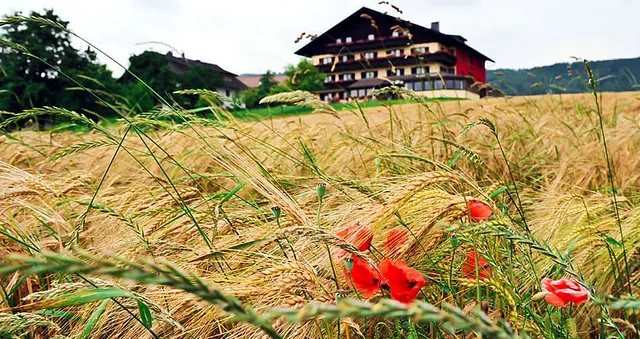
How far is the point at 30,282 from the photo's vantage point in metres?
1.26

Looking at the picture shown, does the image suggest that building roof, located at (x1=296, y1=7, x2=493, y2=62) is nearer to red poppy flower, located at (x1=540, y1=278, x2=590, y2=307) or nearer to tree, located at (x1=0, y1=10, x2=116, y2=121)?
tree, located at (x1=0, y1=10, x2=116, y2=121)

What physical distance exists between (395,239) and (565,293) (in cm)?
38

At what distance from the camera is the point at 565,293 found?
0.75 m

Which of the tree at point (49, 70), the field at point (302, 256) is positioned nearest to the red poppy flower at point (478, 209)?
the field at point (302, 256)

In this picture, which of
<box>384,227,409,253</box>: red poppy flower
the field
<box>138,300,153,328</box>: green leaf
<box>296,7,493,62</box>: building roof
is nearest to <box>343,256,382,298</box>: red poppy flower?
the field

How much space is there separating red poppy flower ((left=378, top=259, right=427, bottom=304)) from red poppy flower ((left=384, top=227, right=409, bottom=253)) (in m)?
0.15

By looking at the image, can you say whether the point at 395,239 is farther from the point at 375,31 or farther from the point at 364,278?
the point at 375,31

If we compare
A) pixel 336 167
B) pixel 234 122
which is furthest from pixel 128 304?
pixel 234 122

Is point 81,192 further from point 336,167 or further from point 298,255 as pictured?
point 298,255

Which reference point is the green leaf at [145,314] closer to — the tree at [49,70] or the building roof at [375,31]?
the tree at [49,70]

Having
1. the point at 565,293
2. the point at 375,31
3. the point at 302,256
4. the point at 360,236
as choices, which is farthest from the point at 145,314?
the point at 375,31

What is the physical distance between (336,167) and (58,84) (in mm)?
22162

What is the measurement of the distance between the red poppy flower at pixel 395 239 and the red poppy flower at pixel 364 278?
18cm

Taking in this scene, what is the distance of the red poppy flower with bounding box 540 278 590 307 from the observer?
74cm
